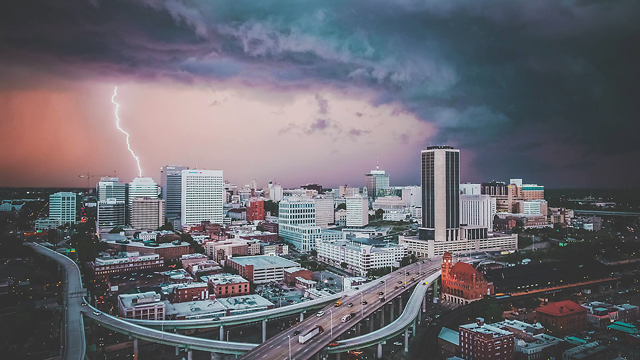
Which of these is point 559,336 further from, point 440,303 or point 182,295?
point 182,295

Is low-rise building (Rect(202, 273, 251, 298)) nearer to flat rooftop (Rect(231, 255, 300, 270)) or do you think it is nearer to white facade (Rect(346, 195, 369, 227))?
flat rooftop (Rect(231, 255, 300, 270))

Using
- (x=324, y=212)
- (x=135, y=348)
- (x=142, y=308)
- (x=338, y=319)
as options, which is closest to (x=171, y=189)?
(x=324, y=212)

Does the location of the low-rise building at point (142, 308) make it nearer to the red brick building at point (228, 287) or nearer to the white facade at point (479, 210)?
the red brick building at point (228, 287)

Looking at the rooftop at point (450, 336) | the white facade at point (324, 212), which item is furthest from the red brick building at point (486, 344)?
the white facade at point (324, 212)

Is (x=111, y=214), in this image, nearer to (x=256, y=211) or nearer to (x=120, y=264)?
(x=256, y=211)

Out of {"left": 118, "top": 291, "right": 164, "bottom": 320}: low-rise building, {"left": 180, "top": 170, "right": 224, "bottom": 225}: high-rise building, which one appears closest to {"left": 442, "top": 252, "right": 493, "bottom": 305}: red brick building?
{"left": 118, "top": 291, "right": 164, "bottom": 320}: low-rise building

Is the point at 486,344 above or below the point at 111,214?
below
